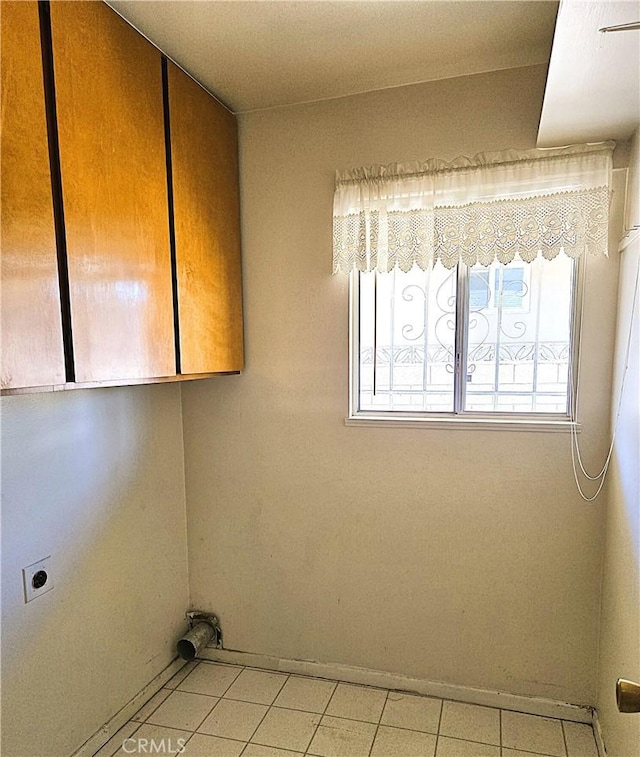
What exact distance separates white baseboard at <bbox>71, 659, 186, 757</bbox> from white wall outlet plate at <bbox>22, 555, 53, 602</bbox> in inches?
24.5

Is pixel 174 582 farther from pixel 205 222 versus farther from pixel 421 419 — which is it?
pixel 205 222

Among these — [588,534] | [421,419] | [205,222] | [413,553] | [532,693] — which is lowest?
[532,693]

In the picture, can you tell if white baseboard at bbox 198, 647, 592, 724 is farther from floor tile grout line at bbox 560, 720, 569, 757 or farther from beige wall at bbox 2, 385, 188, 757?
beige wall at bbox 2, 385, 188, 757

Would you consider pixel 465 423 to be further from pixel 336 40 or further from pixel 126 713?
pixel 126 713

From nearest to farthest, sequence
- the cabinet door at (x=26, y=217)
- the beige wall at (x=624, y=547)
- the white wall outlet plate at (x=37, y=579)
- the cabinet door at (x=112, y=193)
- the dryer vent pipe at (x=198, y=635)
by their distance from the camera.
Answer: the cabinet door at (x=26, y=217)
the cabinet door at (x=112, y=193)
the beige wall at (x=624, y=547)
the white wall outlet plate at (x=37, y=579)
the dryer vent pipe at (x=198, y=635)

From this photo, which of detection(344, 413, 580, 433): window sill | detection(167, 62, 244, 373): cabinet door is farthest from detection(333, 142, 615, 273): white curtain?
detection(344, 413, 580, 433): window sill

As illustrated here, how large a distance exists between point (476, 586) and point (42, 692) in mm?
1558

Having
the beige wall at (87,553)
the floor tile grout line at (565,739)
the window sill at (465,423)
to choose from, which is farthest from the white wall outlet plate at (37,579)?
the floor tile grout line at (565,739)

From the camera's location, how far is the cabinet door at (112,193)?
121cm

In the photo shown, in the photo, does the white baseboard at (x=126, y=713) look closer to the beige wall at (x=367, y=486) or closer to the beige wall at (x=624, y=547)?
the beige wall at (x=367, y=486)

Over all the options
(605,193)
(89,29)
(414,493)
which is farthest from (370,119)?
(414,493)

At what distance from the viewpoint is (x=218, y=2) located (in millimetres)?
1379

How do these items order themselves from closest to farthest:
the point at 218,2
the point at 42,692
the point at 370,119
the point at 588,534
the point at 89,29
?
the point at 89,29, the point at 218,2, the point at 42,692, the point at 588,534, the point at 370,119

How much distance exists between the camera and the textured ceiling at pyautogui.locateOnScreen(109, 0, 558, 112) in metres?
1.41
